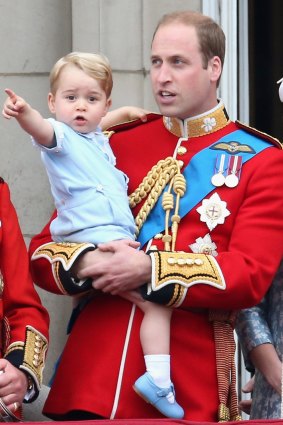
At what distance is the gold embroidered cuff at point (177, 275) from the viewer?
5.01 metres

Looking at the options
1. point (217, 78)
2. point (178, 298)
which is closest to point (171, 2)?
point (217, 78)

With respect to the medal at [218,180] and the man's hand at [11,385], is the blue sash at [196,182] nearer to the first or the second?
the medal at [218,180]

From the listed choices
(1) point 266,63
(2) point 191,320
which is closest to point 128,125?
(2) point 191,320

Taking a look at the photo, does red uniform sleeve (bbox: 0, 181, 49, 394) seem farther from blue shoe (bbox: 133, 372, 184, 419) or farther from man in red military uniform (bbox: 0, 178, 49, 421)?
blue shoe (bbox: 133, 372, 184, 419)

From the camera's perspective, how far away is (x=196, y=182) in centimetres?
525

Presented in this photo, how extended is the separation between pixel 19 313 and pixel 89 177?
43 cm

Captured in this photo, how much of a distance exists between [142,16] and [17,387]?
2.49 metres

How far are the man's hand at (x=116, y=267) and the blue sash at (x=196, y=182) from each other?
168mm

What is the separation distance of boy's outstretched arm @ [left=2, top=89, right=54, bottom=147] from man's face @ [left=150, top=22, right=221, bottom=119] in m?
0.38

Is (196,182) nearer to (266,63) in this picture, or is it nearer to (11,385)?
(11,385)

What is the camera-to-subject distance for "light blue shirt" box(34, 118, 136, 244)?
16.8ft

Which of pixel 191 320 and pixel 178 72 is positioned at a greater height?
pixel 178 72

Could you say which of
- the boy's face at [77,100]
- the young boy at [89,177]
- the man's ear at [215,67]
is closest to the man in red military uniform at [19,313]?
the young boy at [89,177]

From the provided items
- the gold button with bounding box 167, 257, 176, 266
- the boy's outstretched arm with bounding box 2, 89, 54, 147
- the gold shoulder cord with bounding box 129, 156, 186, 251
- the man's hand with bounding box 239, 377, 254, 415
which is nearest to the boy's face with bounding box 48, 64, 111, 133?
the boy's outstretched arm with bounding box 2, 89, 54, 147
